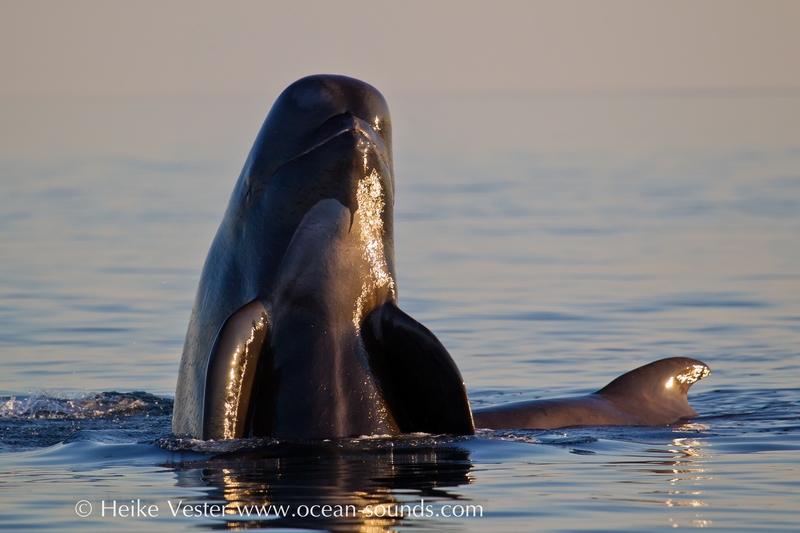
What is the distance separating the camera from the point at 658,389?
15516mm

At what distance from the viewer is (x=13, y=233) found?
110 ft

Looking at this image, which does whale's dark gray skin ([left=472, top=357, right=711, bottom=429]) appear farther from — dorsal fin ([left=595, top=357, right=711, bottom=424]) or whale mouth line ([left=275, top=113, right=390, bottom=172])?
whale mouth line ([left=275, top=113, right=390, bottom=172])

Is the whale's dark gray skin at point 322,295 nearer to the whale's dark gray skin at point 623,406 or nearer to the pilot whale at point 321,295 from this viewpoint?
the pilot whale at point 321,295

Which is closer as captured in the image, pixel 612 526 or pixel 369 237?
pixel 612 526

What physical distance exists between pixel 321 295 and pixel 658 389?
4964 mm

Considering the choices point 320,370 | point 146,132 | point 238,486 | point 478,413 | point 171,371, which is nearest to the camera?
point 238,486

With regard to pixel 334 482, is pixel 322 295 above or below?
above

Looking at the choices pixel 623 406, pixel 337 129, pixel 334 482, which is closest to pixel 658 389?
pixel 623 406

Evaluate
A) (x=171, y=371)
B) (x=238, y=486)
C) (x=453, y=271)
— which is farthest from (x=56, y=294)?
(x=238, y=486)

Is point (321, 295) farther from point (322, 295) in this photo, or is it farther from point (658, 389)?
point (658, 389)

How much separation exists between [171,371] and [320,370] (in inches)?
321

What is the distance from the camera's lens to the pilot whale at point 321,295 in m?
11.8

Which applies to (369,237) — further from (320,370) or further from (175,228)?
(175,228)

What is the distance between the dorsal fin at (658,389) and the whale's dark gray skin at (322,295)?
11.9 feet
